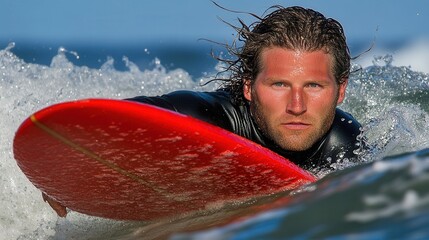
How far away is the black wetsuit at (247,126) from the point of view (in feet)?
14.1


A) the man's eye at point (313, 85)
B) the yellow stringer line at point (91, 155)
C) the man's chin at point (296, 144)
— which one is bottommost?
the yellow stringer line at point (91, 155)

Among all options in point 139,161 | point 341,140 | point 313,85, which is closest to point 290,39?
point 313,85

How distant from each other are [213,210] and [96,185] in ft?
1.69

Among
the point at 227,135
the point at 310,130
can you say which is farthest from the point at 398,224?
the point at 310,130

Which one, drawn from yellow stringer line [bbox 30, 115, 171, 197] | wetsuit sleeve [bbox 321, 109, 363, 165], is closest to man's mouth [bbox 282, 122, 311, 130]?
wetsuit sleeve [bbox 321, 109, 363, 165]

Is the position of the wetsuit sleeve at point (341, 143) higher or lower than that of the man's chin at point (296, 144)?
higher

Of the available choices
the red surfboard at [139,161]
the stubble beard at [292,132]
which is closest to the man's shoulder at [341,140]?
the stubble beard at [292,132]

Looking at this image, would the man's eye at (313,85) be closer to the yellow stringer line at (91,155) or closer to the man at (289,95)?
the man at (289,95)

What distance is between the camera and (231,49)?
185 inches

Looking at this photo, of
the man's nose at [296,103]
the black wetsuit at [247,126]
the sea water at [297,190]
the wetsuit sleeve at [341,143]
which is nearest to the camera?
the sea water at [297,190]

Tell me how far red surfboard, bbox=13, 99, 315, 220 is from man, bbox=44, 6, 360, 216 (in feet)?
0.86

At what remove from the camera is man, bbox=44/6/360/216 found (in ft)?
13.6

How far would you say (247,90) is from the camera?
4.49 meters

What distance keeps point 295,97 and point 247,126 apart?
0.42 metres
